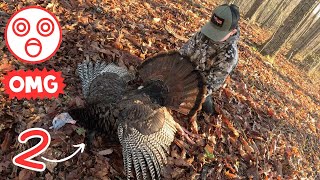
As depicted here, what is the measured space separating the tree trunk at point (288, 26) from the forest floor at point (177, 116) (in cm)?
217

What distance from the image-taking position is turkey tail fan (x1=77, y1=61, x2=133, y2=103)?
4820 mm

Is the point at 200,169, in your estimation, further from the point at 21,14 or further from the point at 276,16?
the point at 276,16

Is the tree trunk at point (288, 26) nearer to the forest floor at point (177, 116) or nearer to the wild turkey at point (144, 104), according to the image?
the forest floor at point (177, 116)

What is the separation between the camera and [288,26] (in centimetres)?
994

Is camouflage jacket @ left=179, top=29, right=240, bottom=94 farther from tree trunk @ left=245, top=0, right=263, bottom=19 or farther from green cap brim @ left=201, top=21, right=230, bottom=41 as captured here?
tree trunk @ left=245, top=0, right=263, bottom=19

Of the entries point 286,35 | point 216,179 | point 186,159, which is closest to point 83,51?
point 186,159

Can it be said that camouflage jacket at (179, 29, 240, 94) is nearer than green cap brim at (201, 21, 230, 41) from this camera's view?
No

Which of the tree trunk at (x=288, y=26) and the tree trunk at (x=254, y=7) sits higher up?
the tree trunk at (x=288, y=26)

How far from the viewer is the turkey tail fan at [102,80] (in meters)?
4.82

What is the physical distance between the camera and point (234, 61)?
4.96 meters

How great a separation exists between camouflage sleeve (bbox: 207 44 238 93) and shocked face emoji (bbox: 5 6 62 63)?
292 cm

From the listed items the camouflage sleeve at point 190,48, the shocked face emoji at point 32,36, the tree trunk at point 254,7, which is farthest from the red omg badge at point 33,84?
the tree trunk at point 254,7

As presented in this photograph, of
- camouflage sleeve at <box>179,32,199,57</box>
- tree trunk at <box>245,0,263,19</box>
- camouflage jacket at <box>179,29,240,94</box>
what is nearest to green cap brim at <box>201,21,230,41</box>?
camouflage jacket at <box>179,29,240,94</box>

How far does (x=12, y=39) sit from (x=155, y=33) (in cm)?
341
